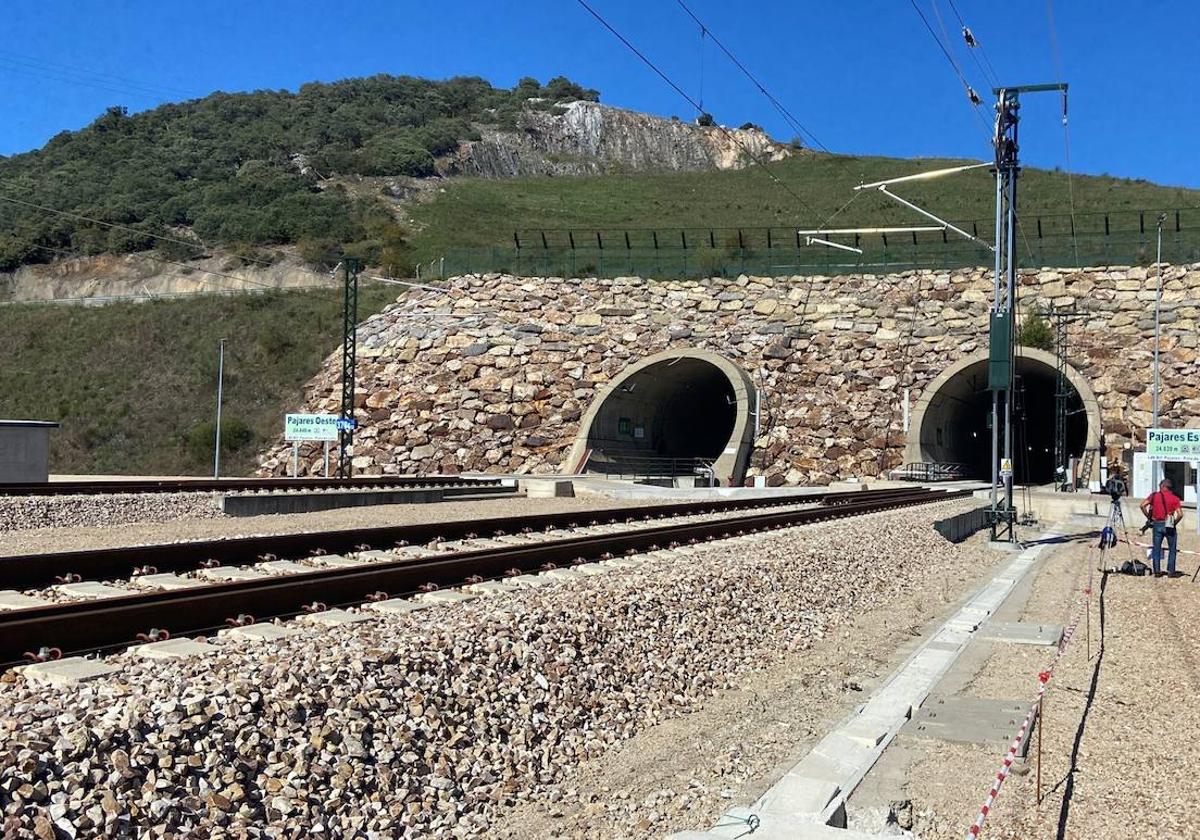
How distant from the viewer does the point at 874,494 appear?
107 ft

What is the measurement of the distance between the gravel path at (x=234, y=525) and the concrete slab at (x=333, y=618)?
817cm

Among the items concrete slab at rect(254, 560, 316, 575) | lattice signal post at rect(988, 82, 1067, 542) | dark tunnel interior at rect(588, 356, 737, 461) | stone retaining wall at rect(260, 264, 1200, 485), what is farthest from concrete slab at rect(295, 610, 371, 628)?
stone retaining wall at rect(260, 264, 1200, 485)

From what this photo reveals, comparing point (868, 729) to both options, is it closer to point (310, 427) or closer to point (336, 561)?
point (336, 561)

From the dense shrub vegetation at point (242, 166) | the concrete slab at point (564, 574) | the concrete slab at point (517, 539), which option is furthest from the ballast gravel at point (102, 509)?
the dense shrub vegetation at point (242, 166)

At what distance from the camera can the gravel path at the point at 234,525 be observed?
16781 mm

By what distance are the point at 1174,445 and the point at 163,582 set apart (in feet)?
80.2

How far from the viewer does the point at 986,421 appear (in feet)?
169

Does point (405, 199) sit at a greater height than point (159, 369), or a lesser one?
greater

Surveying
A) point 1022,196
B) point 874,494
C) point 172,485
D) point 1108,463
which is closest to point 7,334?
point 172,485

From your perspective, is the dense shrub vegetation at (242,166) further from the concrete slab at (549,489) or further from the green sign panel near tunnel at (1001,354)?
the green sign panel near tunnel at (1001,354)

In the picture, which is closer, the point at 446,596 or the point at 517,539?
the point at 446,596

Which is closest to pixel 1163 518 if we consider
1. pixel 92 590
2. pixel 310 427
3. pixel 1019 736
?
pixel 1019 736

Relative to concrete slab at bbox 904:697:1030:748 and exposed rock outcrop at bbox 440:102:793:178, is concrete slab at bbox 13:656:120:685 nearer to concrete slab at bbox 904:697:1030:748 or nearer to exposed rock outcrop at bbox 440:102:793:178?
concrete slab at bbox 904:697:1030:748

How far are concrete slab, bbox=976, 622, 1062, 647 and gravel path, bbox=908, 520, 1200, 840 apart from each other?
28cm
